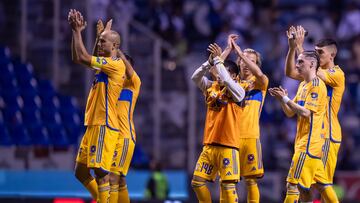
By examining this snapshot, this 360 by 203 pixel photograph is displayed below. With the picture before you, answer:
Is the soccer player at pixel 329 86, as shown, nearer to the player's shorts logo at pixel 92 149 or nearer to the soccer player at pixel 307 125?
the soccer player at pixel 307 125

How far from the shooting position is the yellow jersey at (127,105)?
38.5 feet

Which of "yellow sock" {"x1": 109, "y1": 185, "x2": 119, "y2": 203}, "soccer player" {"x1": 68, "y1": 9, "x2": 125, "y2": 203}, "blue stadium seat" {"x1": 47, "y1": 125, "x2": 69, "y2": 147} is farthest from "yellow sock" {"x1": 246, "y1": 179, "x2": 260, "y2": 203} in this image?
"blue stadium seat" {"x1": 47, "y1": 125, "x2": 69, "y2": 147}

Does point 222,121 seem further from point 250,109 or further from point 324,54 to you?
point 324,54

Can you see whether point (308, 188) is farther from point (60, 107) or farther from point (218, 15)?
point (218, 15)

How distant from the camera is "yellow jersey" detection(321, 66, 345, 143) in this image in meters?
11.3

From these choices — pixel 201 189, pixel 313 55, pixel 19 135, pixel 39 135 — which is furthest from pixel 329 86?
pixel 19 135

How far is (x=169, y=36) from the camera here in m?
20.2

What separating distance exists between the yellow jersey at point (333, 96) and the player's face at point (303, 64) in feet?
1.36

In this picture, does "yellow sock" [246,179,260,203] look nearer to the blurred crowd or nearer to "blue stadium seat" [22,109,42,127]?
the blurred crowd

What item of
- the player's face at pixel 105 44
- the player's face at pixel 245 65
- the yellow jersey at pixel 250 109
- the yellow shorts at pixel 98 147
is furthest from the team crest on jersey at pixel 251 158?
the player's face at pixel 105 44

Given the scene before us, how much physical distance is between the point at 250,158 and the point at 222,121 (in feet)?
2.89

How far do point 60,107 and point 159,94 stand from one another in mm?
1838

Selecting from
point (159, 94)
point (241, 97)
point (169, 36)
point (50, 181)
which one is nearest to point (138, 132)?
point (159, 94)

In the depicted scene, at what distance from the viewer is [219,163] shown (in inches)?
427
